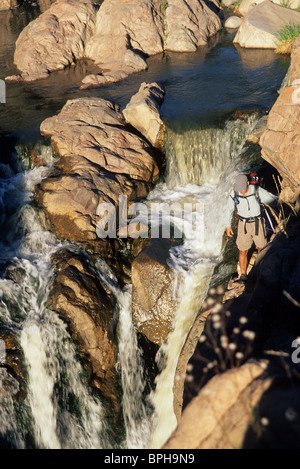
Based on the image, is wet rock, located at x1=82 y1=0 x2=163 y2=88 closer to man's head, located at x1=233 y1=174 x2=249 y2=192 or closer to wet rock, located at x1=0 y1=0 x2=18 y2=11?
man's head, located at x1=233 y1=174 x2=249 y2=192

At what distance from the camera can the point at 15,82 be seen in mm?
16125

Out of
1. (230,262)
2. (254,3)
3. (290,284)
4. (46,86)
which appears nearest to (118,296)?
(230,262)

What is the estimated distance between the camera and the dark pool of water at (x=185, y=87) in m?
12.4

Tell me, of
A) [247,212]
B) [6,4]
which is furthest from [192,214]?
[6,4]

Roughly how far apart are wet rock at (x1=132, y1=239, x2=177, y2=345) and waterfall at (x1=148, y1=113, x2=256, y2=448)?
0.18 metres

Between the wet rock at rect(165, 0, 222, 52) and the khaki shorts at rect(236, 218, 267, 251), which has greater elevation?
the wet rock at rect(165, 0, 222, 52)

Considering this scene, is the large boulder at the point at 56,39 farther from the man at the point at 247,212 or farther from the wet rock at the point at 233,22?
the man at the point at 247,212

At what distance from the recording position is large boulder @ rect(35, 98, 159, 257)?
9.27 m

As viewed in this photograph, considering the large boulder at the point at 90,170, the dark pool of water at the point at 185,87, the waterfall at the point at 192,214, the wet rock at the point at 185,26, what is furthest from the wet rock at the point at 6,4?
the waterfall at the point at 192,214

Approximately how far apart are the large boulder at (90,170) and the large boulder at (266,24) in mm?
8216

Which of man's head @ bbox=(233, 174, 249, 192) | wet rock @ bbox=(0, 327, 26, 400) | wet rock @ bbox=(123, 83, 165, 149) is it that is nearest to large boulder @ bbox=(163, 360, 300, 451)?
man's head @ bbox=(233, 174, 249, 192)

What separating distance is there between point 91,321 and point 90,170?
13.4 feet

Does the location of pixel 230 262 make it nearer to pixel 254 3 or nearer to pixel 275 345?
pixel 275 345

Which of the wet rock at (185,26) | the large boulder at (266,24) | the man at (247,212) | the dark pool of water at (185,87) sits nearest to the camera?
the man at (247,212)
